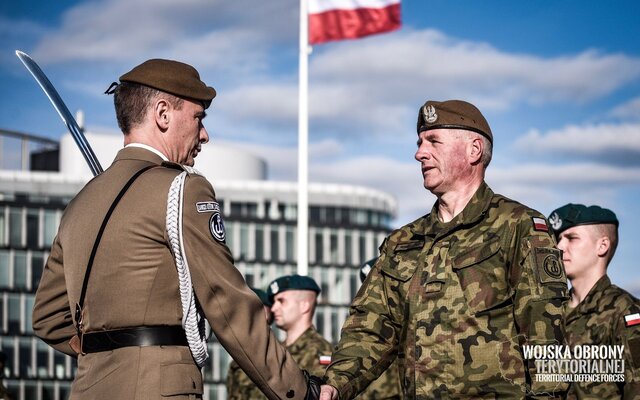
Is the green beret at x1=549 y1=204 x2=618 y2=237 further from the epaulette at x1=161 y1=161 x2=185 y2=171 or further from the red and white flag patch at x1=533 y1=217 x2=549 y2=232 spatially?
the epaulette at x1=161 y1=161 x2=185 y2=171

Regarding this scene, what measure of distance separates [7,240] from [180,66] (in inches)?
2673

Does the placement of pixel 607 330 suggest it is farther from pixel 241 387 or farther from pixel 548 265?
pixel 241 387

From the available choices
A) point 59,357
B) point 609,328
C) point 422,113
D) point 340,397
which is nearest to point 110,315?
point 340,397

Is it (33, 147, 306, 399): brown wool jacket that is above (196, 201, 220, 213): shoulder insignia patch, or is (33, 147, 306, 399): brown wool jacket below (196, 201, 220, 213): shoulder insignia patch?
below

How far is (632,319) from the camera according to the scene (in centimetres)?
714

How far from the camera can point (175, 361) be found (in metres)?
4.41

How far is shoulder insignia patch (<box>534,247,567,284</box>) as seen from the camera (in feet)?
17.1

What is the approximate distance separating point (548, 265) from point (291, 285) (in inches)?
234

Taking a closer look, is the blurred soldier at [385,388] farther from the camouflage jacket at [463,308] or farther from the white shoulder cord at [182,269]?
the white shoulder cord at [182,269]

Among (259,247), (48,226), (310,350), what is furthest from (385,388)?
(259,247)

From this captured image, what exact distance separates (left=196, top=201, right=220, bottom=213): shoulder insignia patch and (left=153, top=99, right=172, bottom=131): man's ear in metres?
0.43

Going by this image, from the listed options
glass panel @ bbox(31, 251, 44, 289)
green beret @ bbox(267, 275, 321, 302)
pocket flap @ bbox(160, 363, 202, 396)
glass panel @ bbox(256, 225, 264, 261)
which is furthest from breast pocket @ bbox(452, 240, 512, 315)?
glass panel @ bbox(256, 225, 264, 261)

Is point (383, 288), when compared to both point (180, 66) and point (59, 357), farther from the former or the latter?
point (59, 357)

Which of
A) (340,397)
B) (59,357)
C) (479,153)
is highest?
(479,153)
